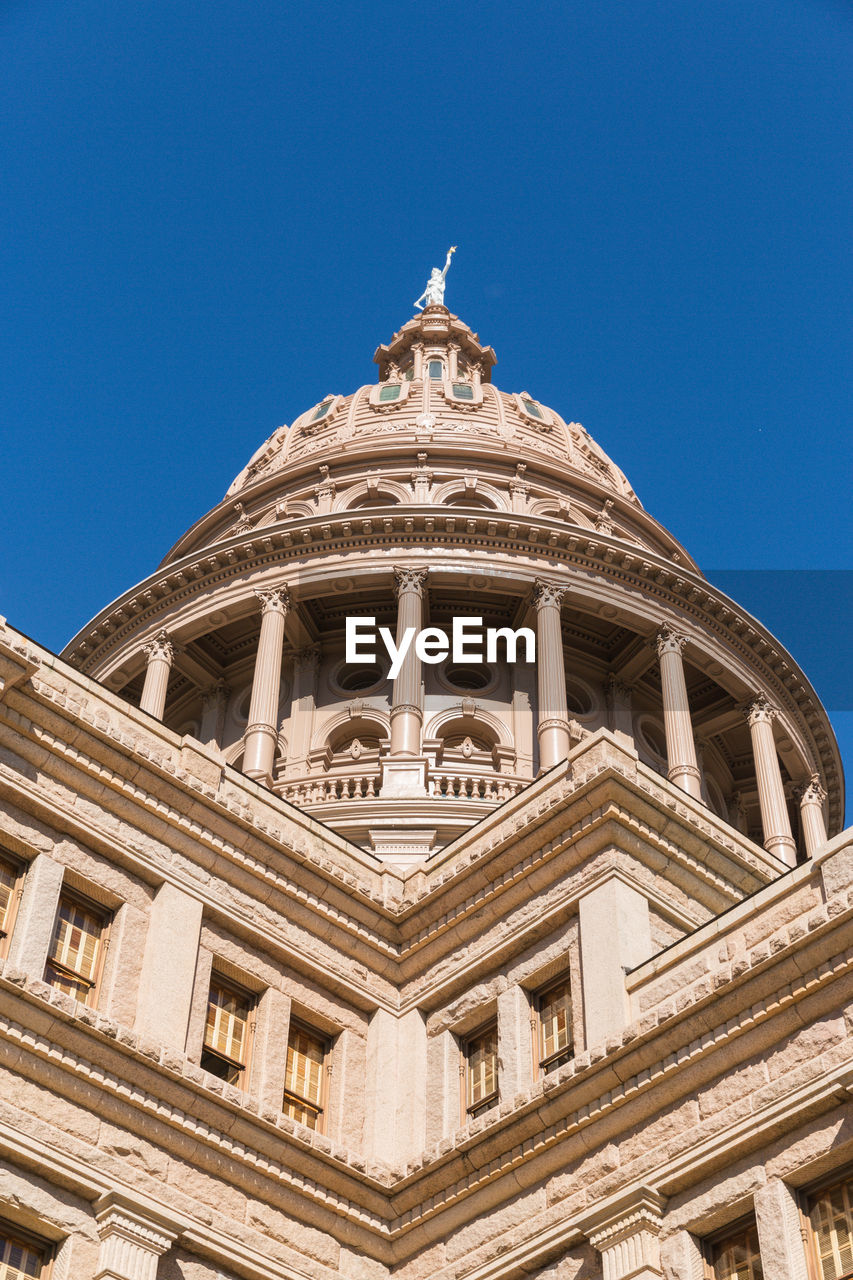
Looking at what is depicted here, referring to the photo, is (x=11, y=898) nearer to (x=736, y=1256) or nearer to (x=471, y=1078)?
(x=471, y=1078)

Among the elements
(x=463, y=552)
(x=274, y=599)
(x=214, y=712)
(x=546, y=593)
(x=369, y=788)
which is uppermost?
(x=463, y=552)

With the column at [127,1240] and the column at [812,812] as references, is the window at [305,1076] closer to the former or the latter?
the column at [127,1240]

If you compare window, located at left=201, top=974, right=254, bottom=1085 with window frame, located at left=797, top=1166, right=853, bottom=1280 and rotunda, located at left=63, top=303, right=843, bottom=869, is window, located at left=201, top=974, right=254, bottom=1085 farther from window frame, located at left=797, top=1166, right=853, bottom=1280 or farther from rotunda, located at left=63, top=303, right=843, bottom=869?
rotunda, located at left=63, top=303, right=843, bottom=869

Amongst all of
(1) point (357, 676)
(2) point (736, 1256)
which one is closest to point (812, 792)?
(1) point (357, 676)

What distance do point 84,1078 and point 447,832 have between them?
1961cm

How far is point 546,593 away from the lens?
4959 centimetres

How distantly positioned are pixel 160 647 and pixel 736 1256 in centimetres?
3511

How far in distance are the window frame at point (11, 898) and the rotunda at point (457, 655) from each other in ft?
71.3

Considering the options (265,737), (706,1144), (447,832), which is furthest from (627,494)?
(706,1144)

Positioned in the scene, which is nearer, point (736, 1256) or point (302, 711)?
point (736, 1256)

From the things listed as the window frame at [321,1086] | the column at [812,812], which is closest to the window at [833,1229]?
the window frame at [321,1086]

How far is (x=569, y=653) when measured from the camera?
52312 millimetres

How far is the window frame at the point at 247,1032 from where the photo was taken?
72.0 feet

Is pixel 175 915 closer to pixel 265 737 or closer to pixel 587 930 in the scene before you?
pixel 587 930
